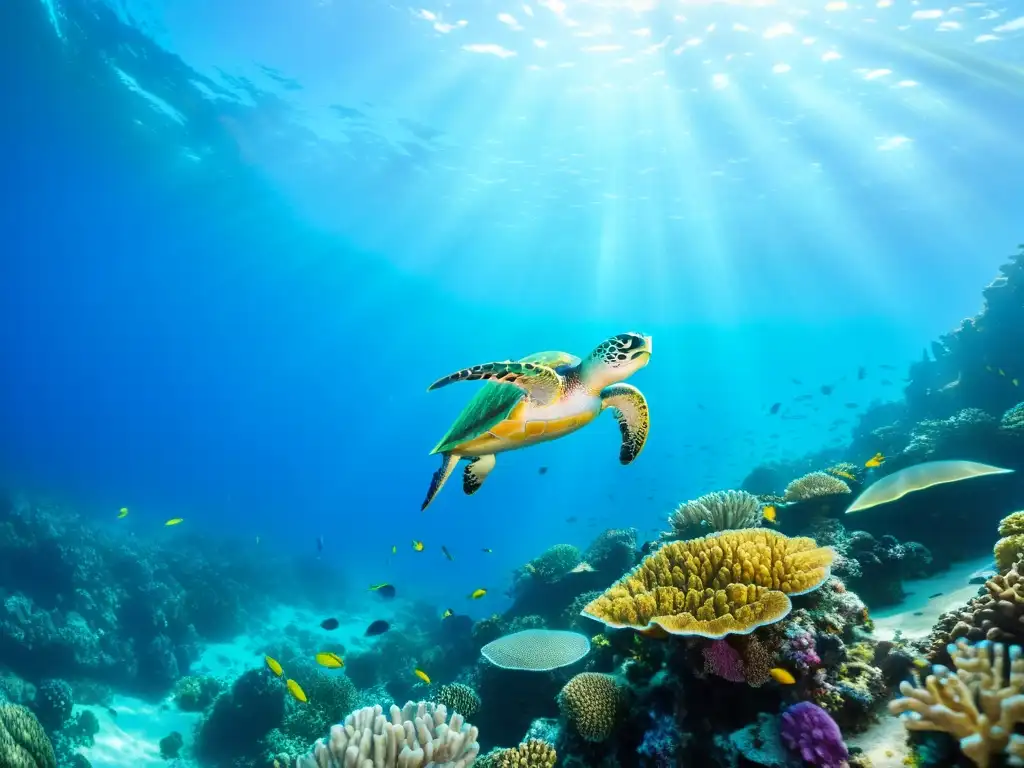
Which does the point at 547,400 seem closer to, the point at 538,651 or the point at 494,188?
the point at 538,651

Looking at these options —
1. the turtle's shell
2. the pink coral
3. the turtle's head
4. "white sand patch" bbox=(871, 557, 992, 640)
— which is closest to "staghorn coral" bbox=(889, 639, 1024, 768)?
the pink coral

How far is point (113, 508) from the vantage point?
41625 millimetres

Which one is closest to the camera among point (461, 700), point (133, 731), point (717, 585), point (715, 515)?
point (717, 585)

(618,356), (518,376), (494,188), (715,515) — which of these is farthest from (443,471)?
(494,188)

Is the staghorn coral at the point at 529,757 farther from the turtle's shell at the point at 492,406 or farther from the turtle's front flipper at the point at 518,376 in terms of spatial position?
the turtle's front flipper at the point at 518,376

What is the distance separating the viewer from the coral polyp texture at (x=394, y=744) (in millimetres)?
3140

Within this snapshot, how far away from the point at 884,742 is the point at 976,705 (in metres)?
0.89

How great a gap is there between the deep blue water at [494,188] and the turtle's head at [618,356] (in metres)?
21.5

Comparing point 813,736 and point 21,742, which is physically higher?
point 21,742

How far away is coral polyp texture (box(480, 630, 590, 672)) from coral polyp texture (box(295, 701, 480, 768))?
7.53 ft

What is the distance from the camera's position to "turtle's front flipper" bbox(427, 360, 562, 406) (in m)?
3.72

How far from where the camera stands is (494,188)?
34.2 meters

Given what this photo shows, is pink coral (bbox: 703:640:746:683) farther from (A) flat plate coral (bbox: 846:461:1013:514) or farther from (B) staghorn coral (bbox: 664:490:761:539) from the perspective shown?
(B) staghorn coral (bbox: 664:490:761:539)

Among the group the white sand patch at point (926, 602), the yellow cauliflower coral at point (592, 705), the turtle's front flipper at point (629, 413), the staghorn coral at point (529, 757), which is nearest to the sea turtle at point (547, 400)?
the turtle's front flipper at point (629, 413)
